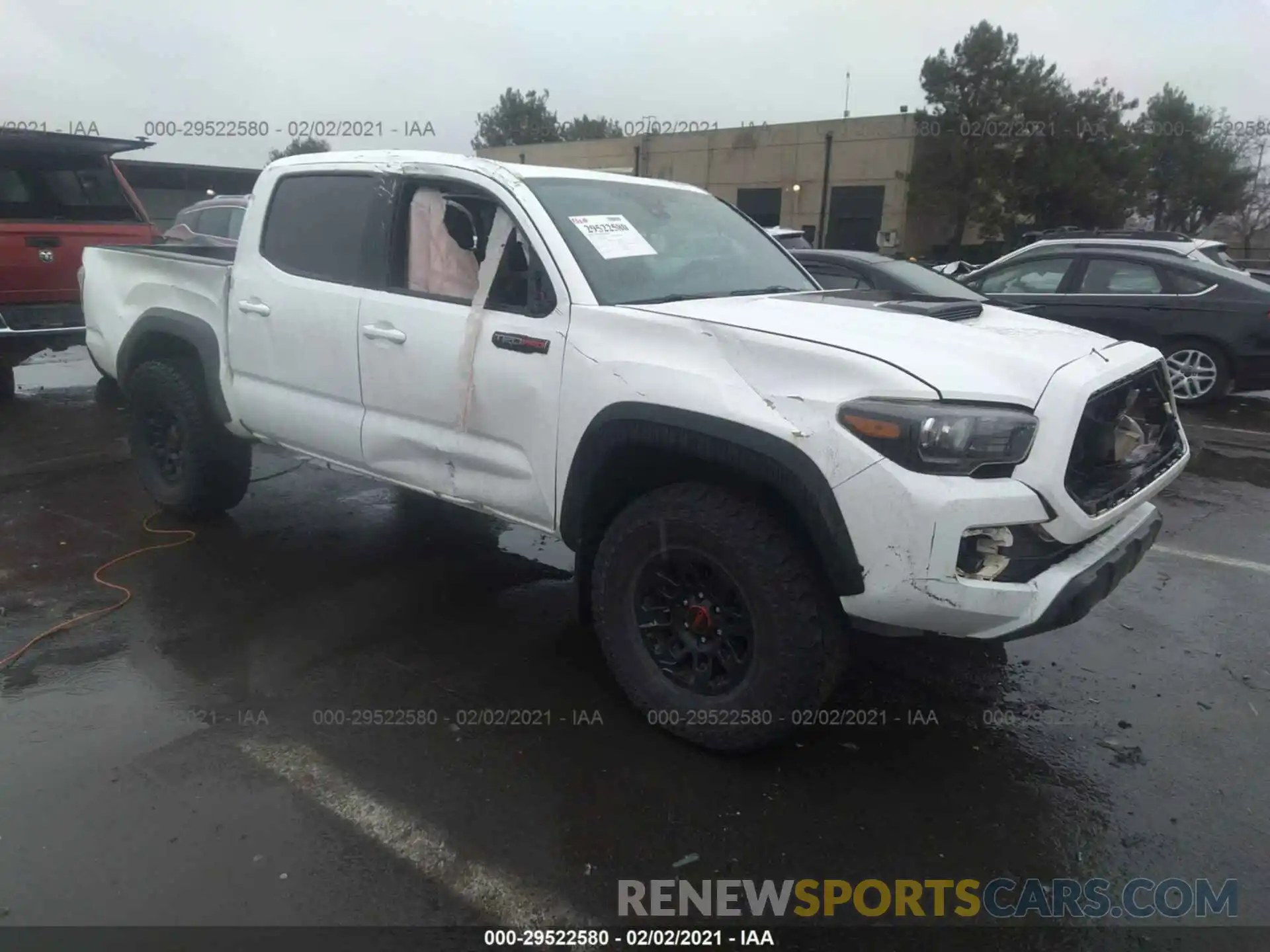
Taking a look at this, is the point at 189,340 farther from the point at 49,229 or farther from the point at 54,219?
the point at 54,219

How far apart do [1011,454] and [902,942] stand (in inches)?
53.1

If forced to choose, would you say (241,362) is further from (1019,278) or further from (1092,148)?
(1092,148)

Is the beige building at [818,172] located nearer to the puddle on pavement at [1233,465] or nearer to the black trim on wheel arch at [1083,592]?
the puddle on pavement at [1233,465]

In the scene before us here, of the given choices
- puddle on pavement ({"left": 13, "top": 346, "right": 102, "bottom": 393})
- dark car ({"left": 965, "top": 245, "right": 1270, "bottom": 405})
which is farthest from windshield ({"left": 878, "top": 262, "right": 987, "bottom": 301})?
puddle on pavement ({"left": 13, "top": 346, "right": 102, "bottom": 393})

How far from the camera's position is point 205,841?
2.71 meters

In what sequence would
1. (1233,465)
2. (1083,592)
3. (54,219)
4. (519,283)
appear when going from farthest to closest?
(54,219)
(1233,465)
(519,283)
(1083,592)

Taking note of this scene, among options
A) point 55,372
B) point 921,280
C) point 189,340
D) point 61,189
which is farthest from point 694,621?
point 55,372

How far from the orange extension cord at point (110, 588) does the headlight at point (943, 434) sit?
3518mm

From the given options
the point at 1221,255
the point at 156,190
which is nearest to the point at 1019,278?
the point at 1221,255

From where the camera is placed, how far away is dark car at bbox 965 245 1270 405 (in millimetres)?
8734

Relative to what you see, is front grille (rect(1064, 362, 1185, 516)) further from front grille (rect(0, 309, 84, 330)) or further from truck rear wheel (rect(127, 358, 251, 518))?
front grille (rect(0, 309, 84, 330))

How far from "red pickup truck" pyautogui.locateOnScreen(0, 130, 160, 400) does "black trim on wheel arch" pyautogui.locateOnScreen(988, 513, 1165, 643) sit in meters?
7.93

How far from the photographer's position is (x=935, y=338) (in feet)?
9.68

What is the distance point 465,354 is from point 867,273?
4.53 m
